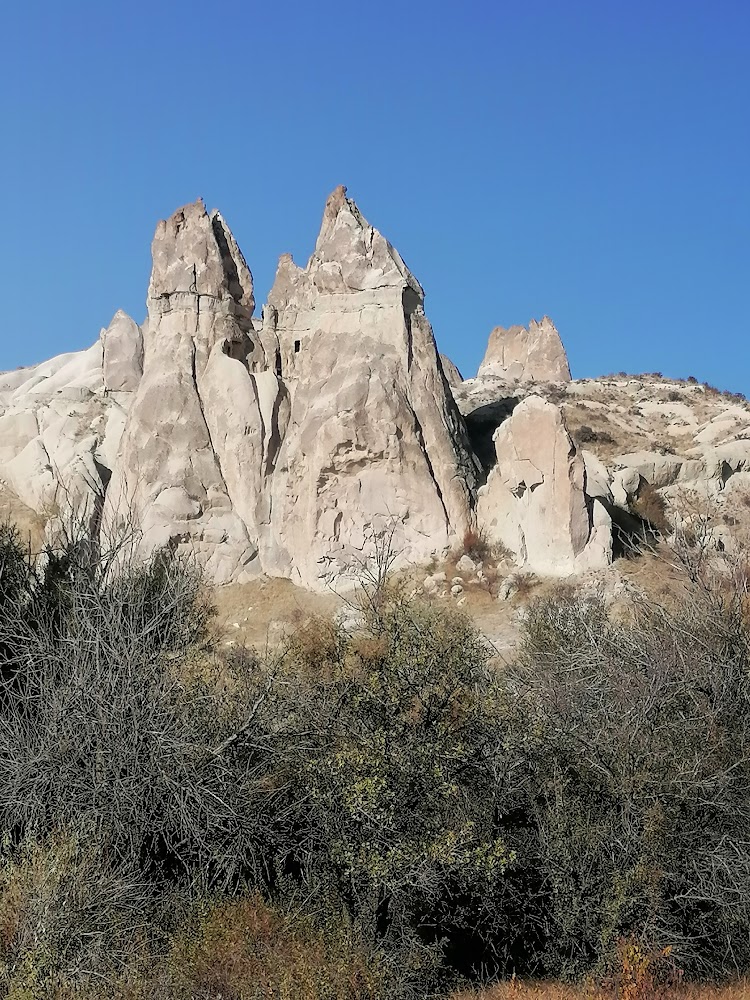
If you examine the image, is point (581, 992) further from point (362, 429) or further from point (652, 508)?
point (652, 508)

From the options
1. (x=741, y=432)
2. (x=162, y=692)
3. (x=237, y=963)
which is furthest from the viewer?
(x=741, y=432)

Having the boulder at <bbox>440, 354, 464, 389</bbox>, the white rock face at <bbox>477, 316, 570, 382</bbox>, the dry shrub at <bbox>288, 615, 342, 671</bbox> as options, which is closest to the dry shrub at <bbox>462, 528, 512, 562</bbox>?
the dry shrub at <bbox>288, 615, 342, 671</bbox>

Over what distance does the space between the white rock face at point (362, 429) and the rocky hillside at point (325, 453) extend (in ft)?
0.14

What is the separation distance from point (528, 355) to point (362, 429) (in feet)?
89.6

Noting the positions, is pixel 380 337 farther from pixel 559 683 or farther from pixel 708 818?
pixel 708 818

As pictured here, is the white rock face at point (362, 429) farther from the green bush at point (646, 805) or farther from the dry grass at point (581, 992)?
the dry grass at point (581, 992)

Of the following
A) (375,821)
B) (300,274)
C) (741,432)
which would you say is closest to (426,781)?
(375,821)

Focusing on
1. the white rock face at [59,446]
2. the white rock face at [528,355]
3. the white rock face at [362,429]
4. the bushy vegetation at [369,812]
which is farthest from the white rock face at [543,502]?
the white rock face at [528,355]

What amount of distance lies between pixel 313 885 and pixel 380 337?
605 inches

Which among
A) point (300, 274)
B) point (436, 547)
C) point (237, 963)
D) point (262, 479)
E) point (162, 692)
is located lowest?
point (237, 963)

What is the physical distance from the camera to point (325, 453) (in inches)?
827

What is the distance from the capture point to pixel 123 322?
30203mm

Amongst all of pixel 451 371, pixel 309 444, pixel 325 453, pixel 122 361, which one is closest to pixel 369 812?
pixel 325 453

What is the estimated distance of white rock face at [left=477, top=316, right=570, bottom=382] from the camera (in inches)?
1786
